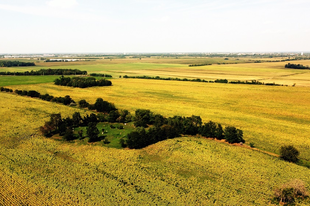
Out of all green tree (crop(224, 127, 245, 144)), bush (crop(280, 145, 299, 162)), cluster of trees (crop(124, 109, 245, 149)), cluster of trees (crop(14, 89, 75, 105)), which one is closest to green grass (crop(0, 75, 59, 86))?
cluster of trees (crop(14, 89, 75, 105))

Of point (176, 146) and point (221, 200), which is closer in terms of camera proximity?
point (221, 200)

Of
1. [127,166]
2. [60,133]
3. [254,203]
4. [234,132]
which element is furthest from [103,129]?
[254,203]

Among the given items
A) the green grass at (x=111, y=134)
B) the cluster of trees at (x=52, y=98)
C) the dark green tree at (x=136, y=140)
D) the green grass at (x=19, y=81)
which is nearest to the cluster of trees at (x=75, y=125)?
the green grass at (x=111, y=134)

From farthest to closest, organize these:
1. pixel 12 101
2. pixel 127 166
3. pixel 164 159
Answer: pixel 12 101
pixel 164 159
pixel 127 166

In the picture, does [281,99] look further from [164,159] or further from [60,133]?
[60,133]

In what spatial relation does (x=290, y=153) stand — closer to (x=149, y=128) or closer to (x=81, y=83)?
(x=149, y=128)

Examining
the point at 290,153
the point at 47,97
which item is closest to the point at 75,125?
the point at 47,97
